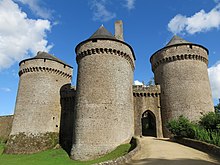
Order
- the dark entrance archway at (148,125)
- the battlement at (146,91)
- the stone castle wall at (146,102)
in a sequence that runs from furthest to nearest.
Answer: the dark entrance archway at (148,125)
the battlement at (146,91)
the stone castle wall at (146,102)

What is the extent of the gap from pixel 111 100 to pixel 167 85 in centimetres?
689

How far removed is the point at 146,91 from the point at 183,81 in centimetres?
346

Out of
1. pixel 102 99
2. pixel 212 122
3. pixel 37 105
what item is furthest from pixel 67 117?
pixel 212 122

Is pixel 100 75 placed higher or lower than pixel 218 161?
higher

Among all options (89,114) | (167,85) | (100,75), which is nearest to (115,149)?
(89,114)

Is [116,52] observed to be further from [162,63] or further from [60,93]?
[60,93]

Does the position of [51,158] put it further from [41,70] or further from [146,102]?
[146,102]

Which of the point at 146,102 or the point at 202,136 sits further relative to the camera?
the point at 146,102

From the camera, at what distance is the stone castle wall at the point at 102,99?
47.9ft

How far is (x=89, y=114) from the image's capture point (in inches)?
598

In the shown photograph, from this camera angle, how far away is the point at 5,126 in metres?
25.1

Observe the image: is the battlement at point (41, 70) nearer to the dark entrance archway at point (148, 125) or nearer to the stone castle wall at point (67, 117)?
the stone castle wall at point (67, 117)

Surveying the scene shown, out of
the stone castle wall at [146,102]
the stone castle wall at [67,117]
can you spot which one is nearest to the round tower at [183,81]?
the stone castle wall at [146,102]

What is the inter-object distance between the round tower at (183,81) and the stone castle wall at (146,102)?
0.47 metres
